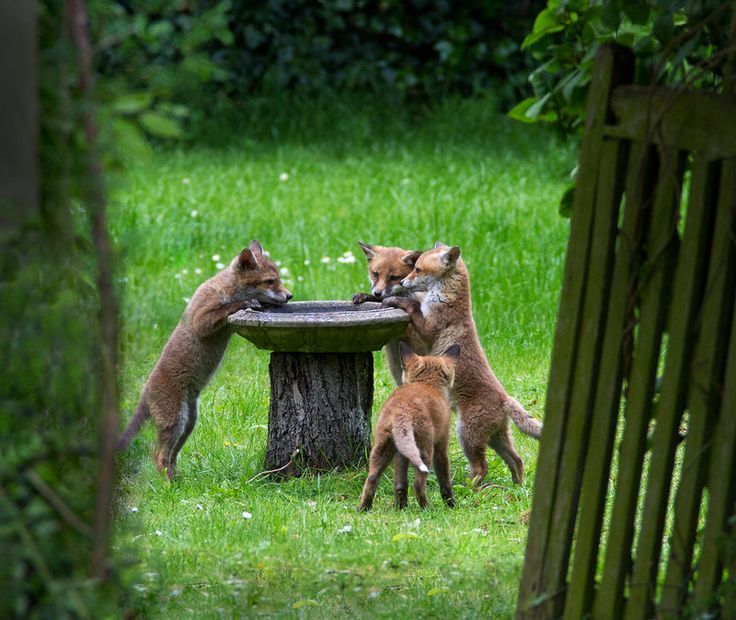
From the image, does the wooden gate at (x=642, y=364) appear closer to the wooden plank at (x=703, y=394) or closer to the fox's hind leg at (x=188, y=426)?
the wooden plank at (x=703, y=394)

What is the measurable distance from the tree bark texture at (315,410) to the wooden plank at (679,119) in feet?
11.3

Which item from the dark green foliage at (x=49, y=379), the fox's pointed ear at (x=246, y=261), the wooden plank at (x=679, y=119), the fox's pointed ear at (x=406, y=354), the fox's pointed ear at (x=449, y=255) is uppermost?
the wooden plank at (x=679, y=119)

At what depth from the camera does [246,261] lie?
6.98 m

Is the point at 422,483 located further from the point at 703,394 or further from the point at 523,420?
the point at 703,394

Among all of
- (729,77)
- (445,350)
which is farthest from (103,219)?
(445,350)

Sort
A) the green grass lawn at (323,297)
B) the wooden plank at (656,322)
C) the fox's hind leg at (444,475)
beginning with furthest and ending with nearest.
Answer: the fox's hind leg at (444,475), the green grass lawn at (323,297), the wooden plank at (656,322)

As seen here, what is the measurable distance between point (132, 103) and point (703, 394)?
1.72 m

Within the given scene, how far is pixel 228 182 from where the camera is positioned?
13461 mm

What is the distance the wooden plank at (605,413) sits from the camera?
326 centimetres

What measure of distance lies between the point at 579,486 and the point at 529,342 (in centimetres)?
537

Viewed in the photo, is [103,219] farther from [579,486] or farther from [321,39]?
[321,39]

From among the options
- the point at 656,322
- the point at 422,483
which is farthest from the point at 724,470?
the point at 422,483

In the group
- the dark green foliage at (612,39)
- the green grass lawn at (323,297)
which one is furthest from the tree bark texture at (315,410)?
the dark green foliage at (612,39)

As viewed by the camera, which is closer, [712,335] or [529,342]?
[712,335]
